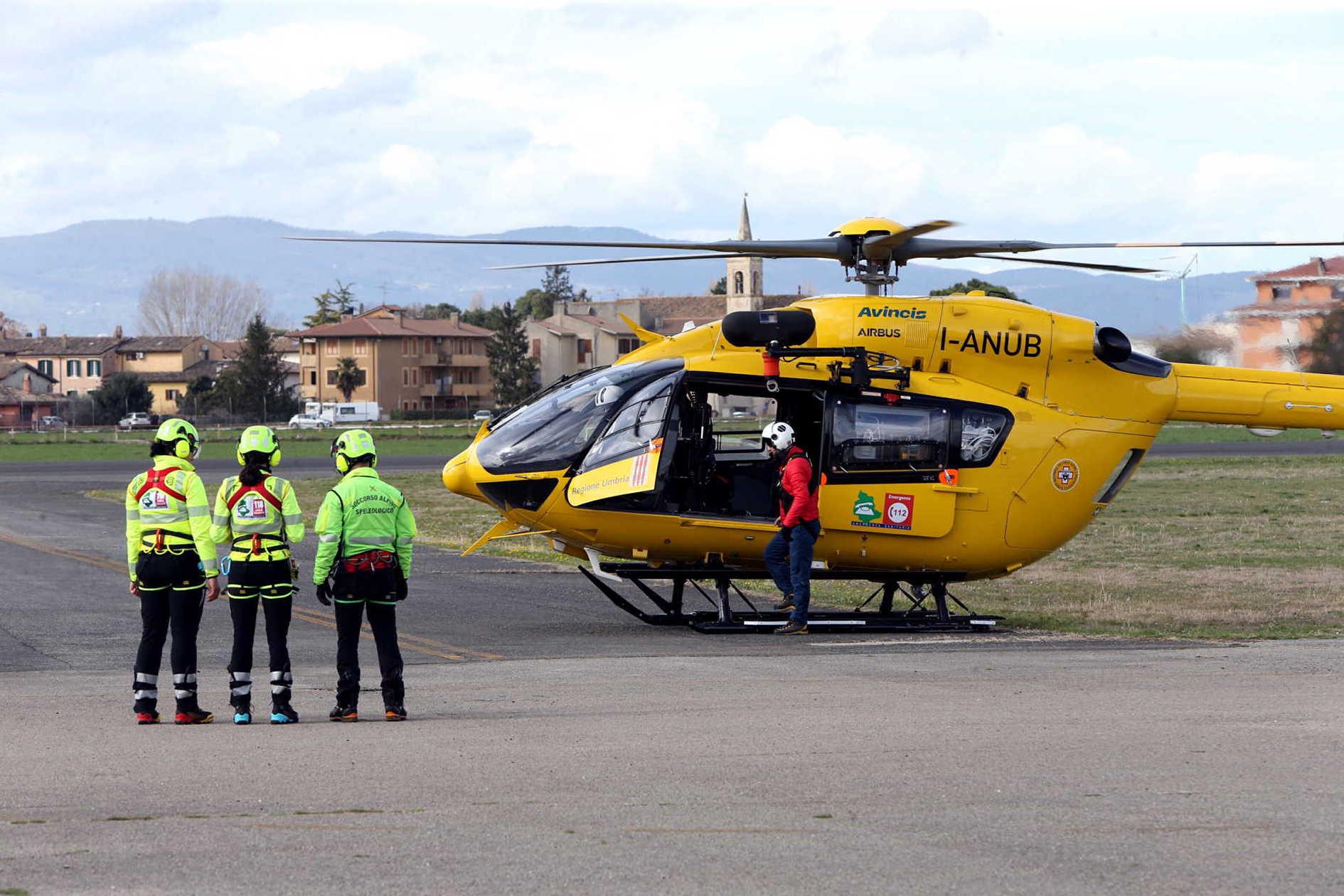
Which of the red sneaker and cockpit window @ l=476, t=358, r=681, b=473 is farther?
cockpit window @ l=476, t=358, r=681, b=473

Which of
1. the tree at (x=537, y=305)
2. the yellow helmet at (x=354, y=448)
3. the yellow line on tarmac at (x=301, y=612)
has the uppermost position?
the tree at (x=537, y=305)

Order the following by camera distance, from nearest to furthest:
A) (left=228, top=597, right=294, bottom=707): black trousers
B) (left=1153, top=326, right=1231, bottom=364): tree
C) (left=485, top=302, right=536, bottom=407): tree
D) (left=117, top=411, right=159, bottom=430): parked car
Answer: (left=228, top=597, right=294, bottom=707): black trousers, (left=1153, top=326, right=1231, bottom=364): tree, (left=117, top=411, right=159, bottom=430): parked car, (left=485, top=302, right=536, bottom=407): tree

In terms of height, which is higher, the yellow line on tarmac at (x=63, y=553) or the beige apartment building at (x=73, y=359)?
the beige apartment building at (x=73, y=359)

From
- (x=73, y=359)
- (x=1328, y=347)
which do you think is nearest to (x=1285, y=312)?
(x=1328, y=347)

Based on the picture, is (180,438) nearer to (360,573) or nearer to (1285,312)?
(360,573)

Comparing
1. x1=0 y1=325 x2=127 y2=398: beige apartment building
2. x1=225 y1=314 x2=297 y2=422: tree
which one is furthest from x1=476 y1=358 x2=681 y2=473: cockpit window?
x1=0 y1=325 x2=127 y2=398: beige apartment building

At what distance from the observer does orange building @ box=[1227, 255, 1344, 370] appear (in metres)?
18.7

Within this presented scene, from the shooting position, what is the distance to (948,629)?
51.3ft

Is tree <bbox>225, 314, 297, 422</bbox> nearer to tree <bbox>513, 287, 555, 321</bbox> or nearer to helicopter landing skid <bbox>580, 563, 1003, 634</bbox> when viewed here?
tree <bbox>513, 287, 555, 321</bbox>

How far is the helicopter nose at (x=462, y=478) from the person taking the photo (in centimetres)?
1530

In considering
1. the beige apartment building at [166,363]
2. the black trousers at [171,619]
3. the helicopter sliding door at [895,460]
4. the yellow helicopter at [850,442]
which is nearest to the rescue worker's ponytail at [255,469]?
the black trousers at [171,619]

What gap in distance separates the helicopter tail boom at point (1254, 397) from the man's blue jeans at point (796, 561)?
15.1 feet

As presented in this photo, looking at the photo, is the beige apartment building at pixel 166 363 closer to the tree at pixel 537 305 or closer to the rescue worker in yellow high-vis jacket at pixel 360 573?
the tree at pixel 537 305

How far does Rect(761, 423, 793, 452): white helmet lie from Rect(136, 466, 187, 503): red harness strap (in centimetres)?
640
